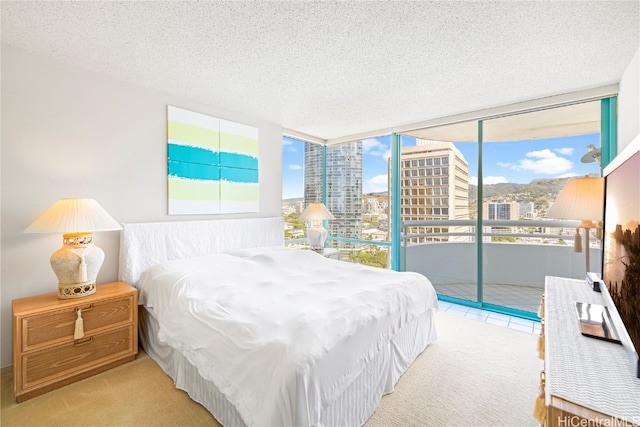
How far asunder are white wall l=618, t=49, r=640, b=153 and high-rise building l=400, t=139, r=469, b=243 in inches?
59.7

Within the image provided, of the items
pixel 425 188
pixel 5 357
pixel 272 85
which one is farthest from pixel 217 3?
pixel 425 188

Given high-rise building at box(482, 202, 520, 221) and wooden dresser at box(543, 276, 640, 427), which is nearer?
wooden dresser at box(543, 276, 640, 427)

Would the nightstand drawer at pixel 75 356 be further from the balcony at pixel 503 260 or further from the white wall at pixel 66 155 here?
the balcony at pixel 503 260

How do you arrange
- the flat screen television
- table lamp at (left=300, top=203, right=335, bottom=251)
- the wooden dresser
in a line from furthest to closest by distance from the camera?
table lamp at (left=300, top=203, right=335, bottom=251) → the flat screen television → the wooden dresser

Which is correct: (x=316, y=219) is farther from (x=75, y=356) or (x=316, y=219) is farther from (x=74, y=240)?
(x=75, y=356)

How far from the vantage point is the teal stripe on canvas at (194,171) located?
122 inches

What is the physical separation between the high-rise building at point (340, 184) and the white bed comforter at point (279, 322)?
253cm

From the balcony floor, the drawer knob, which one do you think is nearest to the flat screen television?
the balcony floor

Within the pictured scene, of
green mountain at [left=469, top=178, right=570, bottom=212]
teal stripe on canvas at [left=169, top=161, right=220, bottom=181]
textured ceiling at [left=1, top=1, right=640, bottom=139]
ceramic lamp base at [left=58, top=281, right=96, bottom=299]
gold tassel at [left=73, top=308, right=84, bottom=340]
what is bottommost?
gold tassel at [left=73, top=308, right=84, bottom=340]

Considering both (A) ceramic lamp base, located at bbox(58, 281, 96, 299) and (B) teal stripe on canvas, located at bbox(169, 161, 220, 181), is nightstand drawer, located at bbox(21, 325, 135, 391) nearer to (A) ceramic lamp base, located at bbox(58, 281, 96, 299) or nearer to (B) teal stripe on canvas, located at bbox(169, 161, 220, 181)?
(A) ceramic lamp base, located at bbox(58, 281, 96, 299)

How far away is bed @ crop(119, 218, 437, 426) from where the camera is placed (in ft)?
4.34

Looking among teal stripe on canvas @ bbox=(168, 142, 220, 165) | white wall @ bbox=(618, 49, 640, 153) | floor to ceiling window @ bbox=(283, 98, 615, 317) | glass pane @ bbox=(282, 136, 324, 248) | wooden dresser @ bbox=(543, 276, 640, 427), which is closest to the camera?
wooden dresser @ bbox=(543, 276, 640, 427)

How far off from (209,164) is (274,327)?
2.48 m

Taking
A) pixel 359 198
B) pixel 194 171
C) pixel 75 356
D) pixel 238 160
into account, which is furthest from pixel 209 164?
pixel 359 198
